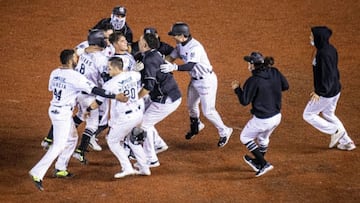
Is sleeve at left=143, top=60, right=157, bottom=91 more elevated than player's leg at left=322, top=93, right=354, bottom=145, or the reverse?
sleeve at left=143, top=60, right=157, bottom=91

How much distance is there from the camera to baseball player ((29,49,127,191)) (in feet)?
33.7

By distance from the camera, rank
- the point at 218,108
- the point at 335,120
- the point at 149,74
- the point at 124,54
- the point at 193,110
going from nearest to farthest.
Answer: the point at 149,74 → the point at 124,54 → the point at 335,120 → the point at 193,110 → the point at 218,108

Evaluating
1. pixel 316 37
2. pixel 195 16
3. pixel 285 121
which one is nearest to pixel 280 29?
pixel 195 16

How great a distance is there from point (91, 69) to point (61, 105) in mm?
987

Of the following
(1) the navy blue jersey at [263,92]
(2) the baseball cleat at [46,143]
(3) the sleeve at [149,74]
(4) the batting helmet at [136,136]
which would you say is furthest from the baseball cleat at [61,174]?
(1) the navy blue jersey at [263,92]

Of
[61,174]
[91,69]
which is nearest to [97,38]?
[91,69]

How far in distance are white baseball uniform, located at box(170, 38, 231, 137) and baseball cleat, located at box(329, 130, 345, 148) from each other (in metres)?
1.53

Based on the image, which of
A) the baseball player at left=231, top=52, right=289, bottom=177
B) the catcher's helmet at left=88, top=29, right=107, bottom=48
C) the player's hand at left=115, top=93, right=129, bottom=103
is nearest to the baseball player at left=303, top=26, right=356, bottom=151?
the baseball player at left=231, top=52, right=289, bottom=177

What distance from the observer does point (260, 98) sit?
10633 millimetres

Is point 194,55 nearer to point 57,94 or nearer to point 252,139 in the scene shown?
point 252,139

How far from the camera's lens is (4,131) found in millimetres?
12297

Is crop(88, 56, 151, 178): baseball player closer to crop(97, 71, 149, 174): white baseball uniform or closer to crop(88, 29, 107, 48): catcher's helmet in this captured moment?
crop(97, 71, 149, 174): white baseball uniform

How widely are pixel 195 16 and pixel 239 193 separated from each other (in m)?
7.27

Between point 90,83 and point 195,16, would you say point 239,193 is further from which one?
point 195,16
